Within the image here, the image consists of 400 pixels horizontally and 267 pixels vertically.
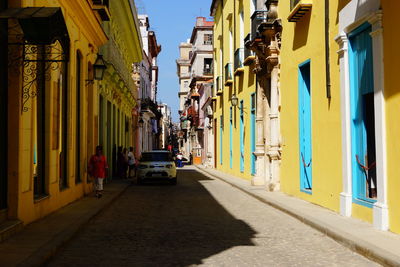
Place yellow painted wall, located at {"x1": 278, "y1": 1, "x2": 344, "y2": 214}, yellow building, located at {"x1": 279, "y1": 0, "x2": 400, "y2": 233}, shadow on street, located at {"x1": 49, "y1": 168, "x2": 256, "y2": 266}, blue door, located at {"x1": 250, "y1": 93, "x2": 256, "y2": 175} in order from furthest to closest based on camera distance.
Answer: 1. blue door, located at {"x1": 250, "y1": 93, "x2": 256, "y2": 175}
2. yellow painted wall, located at {"x1": 278, "y1": 1, "x2": 344, "y2": 214}
3. yellow building, located at {"x1": 279, "y1": 0, "x2": 400, "y2": 233}
4. shadow on street, located at {"x1": 49, "y1": 168, "x2": 256, "y2": 266}

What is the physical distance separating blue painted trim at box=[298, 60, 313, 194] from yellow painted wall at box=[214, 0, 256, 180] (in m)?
7.27

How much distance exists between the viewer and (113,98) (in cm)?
2469

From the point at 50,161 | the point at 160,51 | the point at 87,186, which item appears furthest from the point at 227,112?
the point at 160,51

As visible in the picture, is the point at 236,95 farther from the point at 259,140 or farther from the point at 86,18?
the point at 86,18

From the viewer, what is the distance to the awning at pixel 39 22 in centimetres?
789

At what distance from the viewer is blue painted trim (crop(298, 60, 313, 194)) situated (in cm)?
1384

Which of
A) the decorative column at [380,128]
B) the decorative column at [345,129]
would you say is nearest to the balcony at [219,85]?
the decorative column at [345,129]

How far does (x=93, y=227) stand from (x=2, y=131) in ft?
8.40

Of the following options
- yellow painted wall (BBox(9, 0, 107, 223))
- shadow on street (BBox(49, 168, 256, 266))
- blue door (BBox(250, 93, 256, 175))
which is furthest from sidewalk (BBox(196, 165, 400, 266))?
blue door (BBox(250, 93, 256, 175))

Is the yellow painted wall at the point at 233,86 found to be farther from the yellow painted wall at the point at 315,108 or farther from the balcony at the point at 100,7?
the balcony at the point at 100,7

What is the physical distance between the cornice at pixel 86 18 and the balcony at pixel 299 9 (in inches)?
207

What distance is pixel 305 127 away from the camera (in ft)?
46.1

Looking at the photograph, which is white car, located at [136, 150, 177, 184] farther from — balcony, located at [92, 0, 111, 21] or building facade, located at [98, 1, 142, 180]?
balcony, located at [92, 0, 111, 21]

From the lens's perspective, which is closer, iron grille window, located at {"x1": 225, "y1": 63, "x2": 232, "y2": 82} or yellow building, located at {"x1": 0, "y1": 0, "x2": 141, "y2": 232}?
yellow building, located at {"x1": 0, "y1": 0, "x2": 141, "y2": 232}
